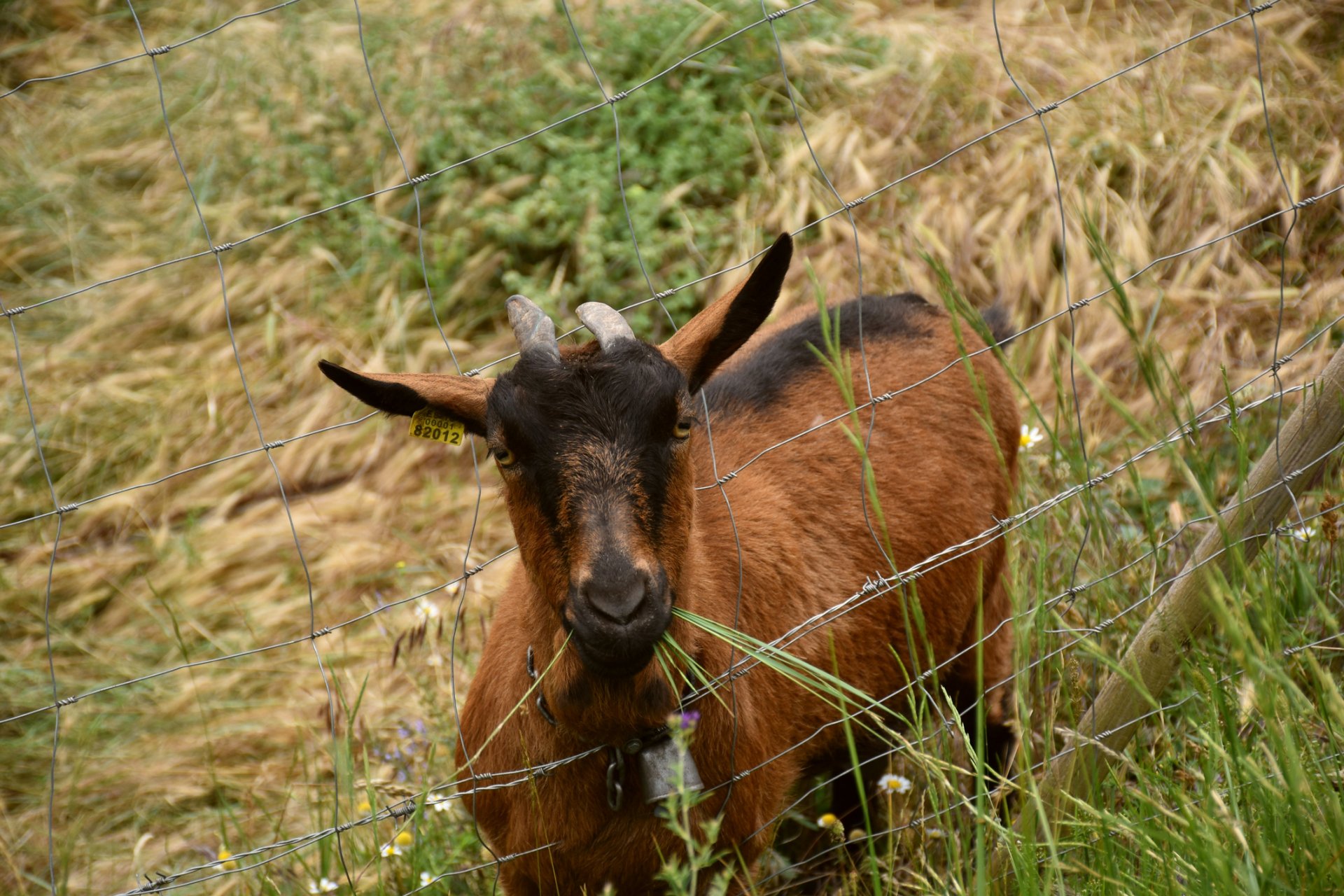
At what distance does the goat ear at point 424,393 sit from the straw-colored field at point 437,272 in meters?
1.50

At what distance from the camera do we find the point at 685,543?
8.87ft

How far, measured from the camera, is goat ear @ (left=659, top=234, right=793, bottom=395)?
267 cm

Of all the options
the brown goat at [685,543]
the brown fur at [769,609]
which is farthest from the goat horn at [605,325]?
the brown fur at [769,609]

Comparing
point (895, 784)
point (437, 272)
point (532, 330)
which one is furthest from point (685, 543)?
point (437, 272)

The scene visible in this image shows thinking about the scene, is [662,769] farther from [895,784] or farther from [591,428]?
[895,784]

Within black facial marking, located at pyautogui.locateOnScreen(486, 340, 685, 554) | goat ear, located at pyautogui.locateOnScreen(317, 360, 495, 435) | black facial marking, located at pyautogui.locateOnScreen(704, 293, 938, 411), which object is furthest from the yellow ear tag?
black facial marking, located at pyautogui.locateOnScreen(704, 293, 938, 411)

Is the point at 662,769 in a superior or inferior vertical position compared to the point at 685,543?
inferior

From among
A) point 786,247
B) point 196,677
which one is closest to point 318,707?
point 196,677

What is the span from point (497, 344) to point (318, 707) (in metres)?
2.24

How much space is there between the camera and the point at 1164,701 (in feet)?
11.2

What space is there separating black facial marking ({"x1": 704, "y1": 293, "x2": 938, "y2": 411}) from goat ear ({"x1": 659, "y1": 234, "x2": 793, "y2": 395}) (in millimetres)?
696

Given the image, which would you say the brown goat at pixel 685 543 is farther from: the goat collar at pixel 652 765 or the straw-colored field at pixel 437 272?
the straw-colored field at pixel 437 272

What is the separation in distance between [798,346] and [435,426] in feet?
4.68

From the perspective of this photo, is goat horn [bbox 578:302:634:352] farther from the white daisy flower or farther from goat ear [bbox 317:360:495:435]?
the white daisy flower
